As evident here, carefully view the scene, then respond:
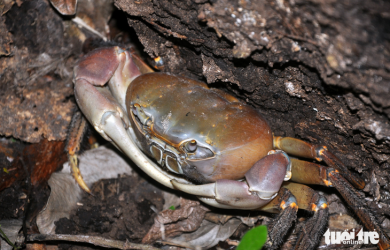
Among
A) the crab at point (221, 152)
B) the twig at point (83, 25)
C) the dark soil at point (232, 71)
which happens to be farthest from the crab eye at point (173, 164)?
the twig at point (83, 25)

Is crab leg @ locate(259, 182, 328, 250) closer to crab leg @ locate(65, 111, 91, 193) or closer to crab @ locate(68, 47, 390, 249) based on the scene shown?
crab @ locate(68, 47, 390, 249)

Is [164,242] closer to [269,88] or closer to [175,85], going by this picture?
[175,85]

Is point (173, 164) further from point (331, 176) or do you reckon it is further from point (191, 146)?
point (331, 176)

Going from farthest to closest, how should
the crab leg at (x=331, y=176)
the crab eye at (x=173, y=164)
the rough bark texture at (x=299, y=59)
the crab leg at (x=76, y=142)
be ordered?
the crab leg at (x=76, y=142)
the crab eye at (x=173, y=164)
the crab leg at (x=331, y=176)
the rough bark texture at (x=299, y=59)

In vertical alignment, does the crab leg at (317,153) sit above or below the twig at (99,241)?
above

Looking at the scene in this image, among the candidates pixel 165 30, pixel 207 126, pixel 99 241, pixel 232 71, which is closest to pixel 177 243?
pixel 99 241

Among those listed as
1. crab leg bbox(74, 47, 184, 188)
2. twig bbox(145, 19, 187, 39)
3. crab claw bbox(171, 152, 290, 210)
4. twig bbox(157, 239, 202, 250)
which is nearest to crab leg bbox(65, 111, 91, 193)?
crab leg bbox(74, 47, 184, 188)

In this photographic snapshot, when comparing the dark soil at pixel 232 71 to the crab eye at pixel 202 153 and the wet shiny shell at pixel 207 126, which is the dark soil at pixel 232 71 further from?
the crab eye at pixel 202 153

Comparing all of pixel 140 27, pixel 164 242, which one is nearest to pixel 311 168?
pixel 164 242
